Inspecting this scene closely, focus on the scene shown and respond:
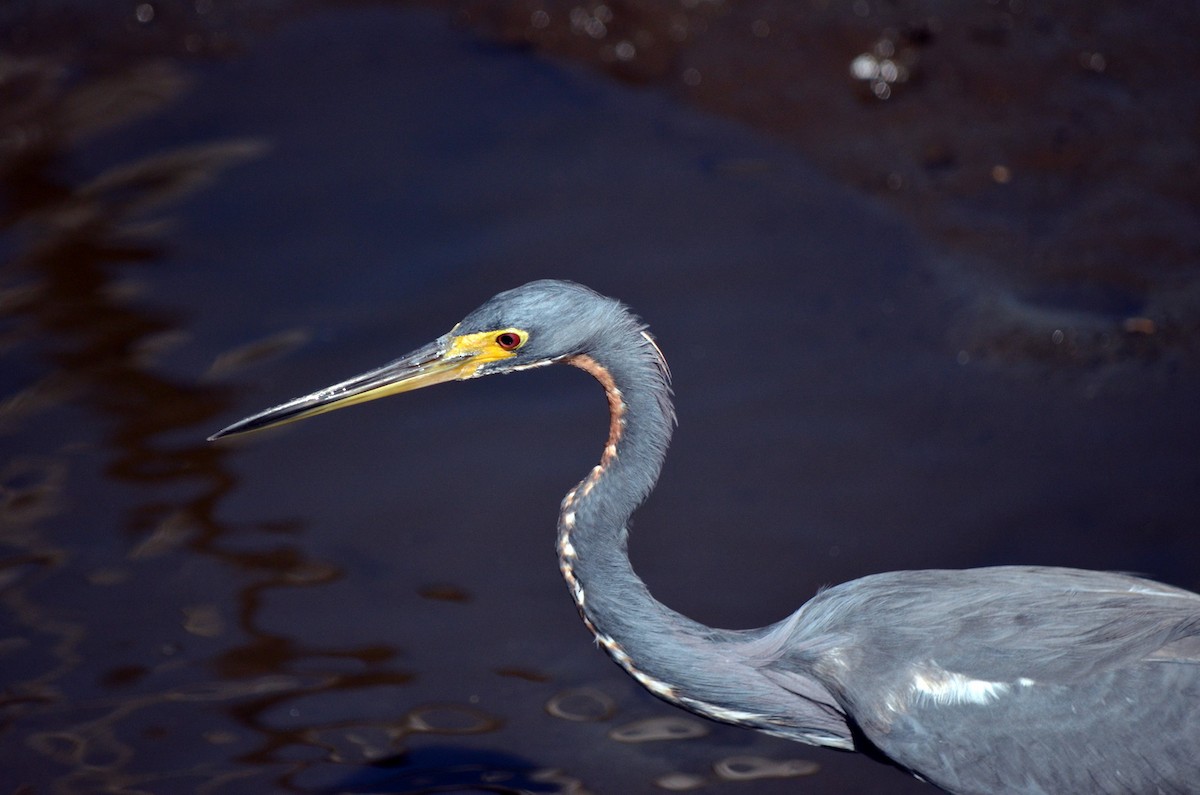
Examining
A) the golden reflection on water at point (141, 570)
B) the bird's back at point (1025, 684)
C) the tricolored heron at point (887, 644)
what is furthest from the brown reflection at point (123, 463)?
the bird's back at point (1025, 684)

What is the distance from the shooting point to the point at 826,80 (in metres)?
7.58

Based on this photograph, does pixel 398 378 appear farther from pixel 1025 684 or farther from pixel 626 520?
pixel 1025 684

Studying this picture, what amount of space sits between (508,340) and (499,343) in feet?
0.13

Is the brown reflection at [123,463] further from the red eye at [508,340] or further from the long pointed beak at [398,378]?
the red eye at [508,340]

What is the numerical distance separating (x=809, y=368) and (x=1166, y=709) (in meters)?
2.80

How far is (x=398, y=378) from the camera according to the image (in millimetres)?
4227

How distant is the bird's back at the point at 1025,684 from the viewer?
154 inches

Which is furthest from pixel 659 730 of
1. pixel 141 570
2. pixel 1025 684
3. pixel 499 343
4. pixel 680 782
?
pixel 141 570

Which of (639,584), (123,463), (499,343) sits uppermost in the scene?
(499,343)

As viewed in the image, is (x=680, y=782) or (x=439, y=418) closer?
(x=680, y=782)

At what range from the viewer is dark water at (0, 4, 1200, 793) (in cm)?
505

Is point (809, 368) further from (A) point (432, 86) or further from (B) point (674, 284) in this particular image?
(A) point (432, 86)

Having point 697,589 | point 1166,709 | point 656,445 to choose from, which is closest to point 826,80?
point 697,589

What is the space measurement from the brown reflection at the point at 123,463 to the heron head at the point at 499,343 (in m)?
1.36
